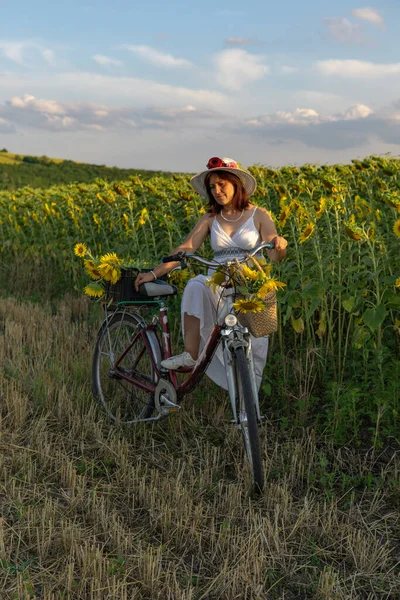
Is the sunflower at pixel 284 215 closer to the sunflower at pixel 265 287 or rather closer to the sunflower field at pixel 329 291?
the sunflower field at pixel 329 291

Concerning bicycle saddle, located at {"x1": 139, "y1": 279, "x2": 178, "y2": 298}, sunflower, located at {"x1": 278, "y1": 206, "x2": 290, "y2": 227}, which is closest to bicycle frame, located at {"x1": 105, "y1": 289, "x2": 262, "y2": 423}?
bicycle saddle, located at {"x1": 139, "y1": 279, "x2": 178, "y2": 298}

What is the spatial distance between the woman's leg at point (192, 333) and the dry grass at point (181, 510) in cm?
58

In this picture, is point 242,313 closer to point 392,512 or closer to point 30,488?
point 392,512

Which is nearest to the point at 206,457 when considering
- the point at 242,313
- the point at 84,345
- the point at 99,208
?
the point at 242,313

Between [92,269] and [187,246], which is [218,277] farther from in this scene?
[92,269]

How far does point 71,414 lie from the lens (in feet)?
16.3

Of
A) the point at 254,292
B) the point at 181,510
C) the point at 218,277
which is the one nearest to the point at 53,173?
the point at 218,277

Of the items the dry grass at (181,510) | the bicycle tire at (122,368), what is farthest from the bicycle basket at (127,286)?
the dry grass at (181,510)

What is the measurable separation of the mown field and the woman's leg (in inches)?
23.6

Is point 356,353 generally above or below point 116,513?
above

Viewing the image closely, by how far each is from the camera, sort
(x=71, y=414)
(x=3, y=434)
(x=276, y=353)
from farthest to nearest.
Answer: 1. (x=276, y=353)
2. (x=71, y=414)
3. (x=3, y=434)

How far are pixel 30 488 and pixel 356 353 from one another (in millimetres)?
2504

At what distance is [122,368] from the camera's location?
502 centimetres

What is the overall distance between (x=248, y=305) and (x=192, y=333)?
83 cm
